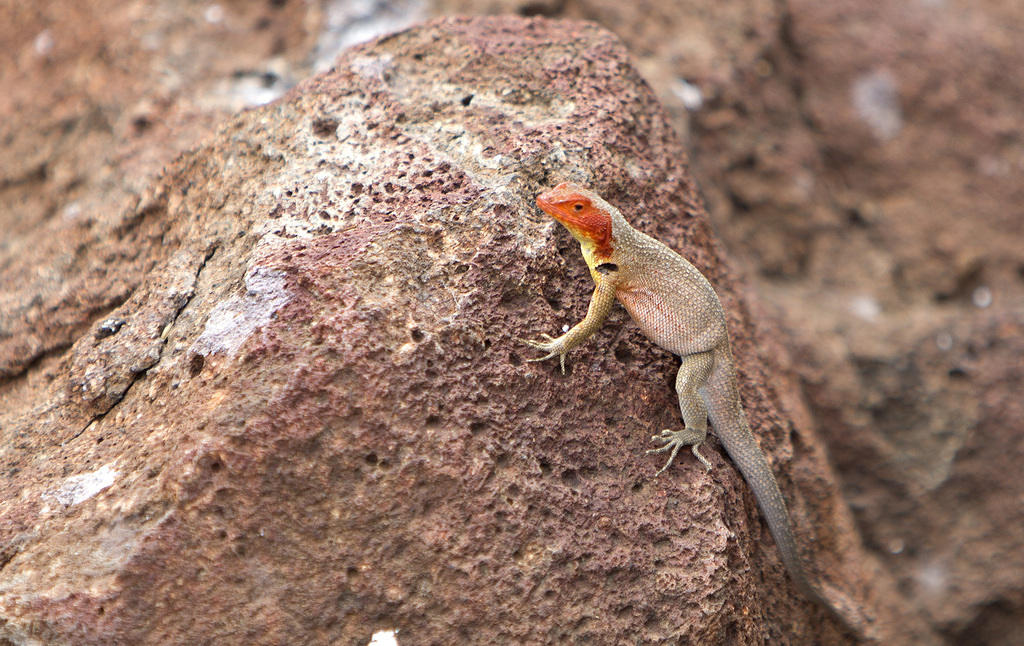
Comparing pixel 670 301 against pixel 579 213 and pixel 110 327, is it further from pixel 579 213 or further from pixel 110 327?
pixel 110 327

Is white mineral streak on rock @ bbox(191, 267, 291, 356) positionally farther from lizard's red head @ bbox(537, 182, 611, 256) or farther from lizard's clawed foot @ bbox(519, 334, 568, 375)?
lizard's red head @ bbox(537, 182, 611, 256)

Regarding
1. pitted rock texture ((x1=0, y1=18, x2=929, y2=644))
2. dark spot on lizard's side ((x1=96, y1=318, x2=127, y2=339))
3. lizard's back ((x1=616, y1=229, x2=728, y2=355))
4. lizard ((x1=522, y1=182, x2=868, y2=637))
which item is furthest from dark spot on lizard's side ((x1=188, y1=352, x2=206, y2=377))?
lizard's back ((x1=616, y1=229, x2=728, y2=355))

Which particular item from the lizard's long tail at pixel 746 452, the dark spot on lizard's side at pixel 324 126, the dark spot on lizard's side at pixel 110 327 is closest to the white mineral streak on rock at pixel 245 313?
the dark spot on lizard's side at pixel 110 327

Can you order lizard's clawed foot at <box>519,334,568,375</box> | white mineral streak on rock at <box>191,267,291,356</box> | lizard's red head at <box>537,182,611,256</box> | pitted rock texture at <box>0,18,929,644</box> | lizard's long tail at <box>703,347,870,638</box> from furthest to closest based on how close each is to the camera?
lizard's long tail at <box>703,347,870,638</box>, lizard's red head at <box>537,182,611,256</box>, lizard's clawed foot at <box>519,334,568,375</box>, white mineral streak on rock at <box>191,267,291,356</box>, pitted rock texture at <box>0,18,929,644</box>

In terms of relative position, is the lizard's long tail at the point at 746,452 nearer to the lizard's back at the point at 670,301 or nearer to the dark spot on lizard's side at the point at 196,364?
the lizard's back at the point at 670,301

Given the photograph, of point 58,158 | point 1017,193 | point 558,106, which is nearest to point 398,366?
point 558,106

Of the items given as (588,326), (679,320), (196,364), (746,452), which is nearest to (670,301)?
(679,320)
